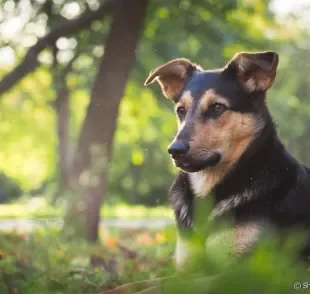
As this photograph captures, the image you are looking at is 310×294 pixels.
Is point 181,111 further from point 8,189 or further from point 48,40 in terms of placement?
point 8,189

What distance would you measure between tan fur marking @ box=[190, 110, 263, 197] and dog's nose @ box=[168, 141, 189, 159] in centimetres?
18

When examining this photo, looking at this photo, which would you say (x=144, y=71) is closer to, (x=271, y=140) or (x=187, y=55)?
(x=187, y=55)

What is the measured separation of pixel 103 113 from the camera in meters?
10.4

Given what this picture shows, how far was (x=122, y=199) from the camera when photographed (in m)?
28.8

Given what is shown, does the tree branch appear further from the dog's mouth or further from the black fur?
the dog's mouth

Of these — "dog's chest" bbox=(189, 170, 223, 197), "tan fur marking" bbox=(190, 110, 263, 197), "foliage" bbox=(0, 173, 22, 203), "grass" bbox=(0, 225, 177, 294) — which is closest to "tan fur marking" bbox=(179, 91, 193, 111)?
"tan fur marking" bbox=(190, 110, 263, 197)

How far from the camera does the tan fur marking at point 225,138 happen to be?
4430 mm

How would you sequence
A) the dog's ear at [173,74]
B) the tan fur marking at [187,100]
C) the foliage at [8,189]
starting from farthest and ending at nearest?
the foliage at [8,189] < the dog's ear at [173,74] < the tan fur marking at [187,100]

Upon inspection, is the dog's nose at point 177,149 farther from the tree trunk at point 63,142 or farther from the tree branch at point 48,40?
the tree trunk at point 63,142

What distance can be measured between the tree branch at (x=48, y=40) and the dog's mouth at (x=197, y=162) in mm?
5283

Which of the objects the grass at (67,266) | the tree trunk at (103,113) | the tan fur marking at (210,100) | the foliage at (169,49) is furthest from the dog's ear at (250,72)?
the tree trunk at (103,113)

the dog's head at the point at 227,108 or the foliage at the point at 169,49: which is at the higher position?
the dog's head at the point at 227,108

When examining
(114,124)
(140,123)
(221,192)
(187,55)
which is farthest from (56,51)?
(221,192)

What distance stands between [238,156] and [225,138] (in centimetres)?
15
